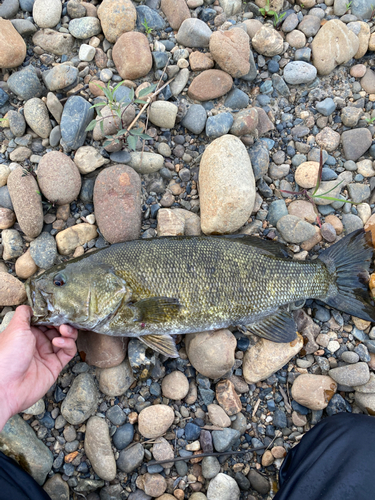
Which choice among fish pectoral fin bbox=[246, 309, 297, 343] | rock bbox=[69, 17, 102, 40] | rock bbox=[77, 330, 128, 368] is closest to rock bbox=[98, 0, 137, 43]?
rock bbox=[69, 17, 102, 40]

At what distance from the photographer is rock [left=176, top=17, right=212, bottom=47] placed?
→ 14.3 ft

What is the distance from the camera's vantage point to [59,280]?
338 cm

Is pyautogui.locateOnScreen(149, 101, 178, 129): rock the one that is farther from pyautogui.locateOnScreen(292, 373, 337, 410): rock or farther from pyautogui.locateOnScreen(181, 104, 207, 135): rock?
pyautogui.locateOnScreen(292, 373, 337, 410): rock

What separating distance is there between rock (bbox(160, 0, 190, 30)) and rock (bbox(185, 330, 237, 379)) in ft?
13.5

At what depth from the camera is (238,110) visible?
14.7ft

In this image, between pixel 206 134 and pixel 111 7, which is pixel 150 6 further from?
pixel 206 134

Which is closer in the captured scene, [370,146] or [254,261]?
[254,261]

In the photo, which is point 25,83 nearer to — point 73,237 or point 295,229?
point 73,237

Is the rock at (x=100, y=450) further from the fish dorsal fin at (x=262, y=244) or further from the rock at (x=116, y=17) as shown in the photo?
the rock at (x=116, y=17)

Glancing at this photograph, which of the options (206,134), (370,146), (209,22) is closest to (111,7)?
(209,22)

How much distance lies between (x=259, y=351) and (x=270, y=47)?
4000 millimetres

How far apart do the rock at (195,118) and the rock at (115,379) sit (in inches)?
120

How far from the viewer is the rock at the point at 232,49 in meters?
4.22

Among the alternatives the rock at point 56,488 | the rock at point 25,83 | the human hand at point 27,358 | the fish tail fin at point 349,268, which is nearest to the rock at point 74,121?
the rock at point 25,83
